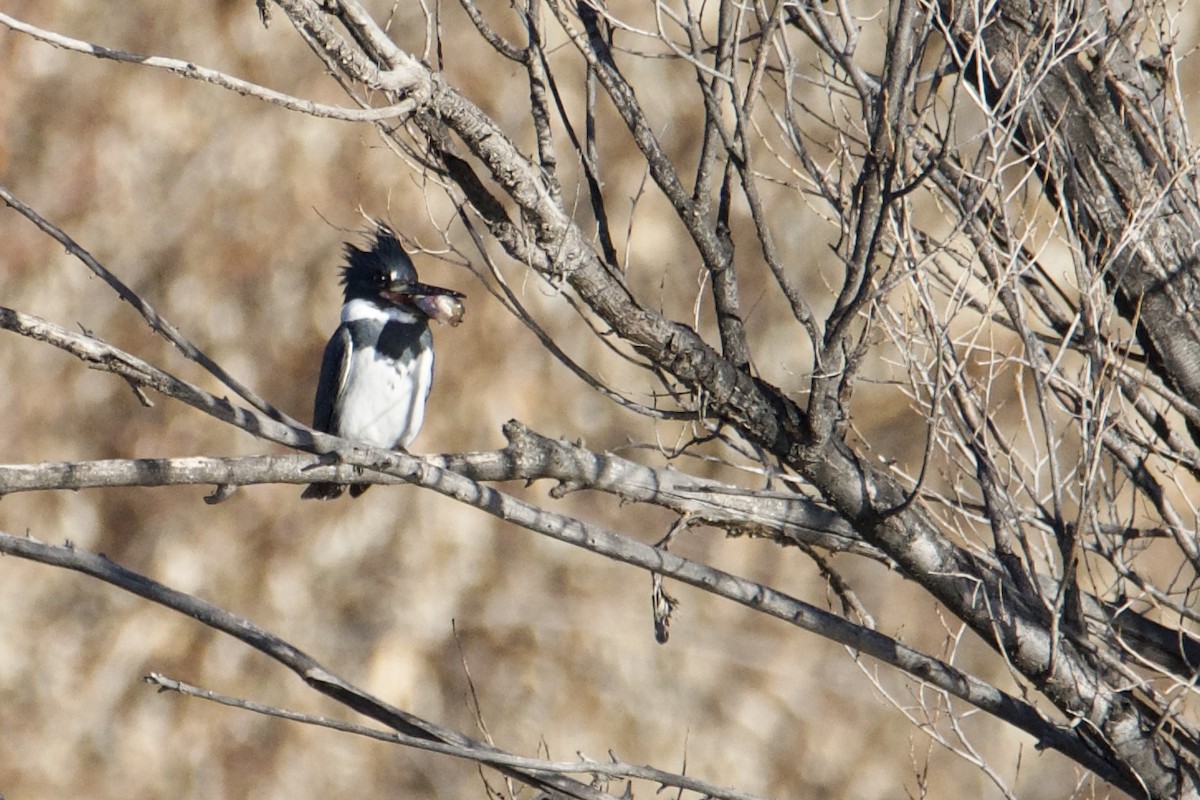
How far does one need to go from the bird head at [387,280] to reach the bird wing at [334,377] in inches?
5.8

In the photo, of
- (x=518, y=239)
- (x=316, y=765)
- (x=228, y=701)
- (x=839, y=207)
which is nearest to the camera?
(x=228, y=701)

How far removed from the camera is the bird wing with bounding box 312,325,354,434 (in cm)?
407

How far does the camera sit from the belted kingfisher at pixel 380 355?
402cm

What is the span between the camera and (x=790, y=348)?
6.56 metres

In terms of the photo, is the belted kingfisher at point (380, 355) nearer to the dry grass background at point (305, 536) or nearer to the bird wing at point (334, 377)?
the bird wing at point (334, 377)

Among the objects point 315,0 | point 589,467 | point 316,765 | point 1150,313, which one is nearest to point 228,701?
point 589,467

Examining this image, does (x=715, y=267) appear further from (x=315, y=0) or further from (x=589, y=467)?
(x=315, y=0)

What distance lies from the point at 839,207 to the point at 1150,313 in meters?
0.74

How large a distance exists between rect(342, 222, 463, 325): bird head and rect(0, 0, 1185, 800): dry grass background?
94.4 inches

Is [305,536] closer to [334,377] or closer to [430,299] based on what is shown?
[334,377]

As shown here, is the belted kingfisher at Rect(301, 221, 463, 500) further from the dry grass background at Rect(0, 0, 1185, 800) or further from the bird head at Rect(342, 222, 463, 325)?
the dry grass background at Rect(0, 0, 1185, 800)

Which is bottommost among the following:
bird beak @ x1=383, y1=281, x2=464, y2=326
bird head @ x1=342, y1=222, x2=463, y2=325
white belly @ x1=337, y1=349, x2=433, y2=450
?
white belly @ x1=337, y1=349, x2=433, y2=450

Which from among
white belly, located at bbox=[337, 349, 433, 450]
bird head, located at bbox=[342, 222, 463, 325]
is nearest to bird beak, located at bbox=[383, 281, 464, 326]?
bird head, located at bbox=[342, 222, 463, 325]

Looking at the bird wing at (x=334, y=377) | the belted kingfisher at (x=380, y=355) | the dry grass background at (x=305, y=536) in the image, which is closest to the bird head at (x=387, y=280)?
the belted kingfisher at (x=380, y=355)
